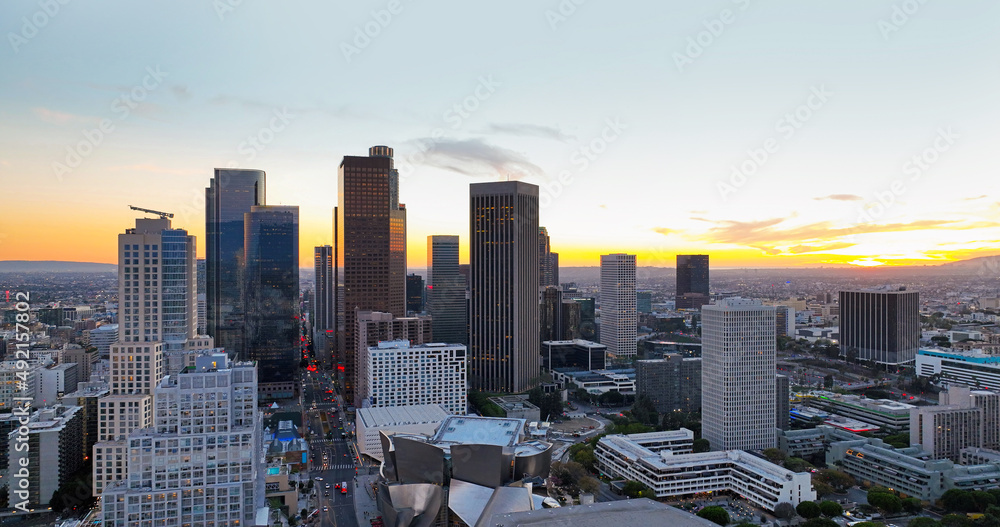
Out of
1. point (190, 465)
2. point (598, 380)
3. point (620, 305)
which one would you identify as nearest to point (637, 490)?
point (190, 465)

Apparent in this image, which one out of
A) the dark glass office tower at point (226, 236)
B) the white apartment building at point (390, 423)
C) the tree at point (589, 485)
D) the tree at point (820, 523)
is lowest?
the tree at point (589, 485)

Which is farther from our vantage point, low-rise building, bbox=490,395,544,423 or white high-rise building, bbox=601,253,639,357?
white high-rise building, bbox=601,253,639,357

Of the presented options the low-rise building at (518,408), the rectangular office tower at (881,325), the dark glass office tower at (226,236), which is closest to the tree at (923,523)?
the low-rise building at (518,408)

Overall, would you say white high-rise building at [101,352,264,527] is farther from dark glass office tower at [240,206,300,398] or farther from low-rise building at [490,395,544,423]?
dark glass office tower at [240,206,300,398]

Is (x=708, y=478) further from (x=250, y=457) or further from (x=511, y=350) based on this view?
(x=511, y=350)

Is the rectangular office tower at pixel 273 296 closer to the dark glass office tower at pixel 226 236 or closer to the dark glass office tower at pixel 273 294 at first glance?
the dark glass office tower at pixel 273 294

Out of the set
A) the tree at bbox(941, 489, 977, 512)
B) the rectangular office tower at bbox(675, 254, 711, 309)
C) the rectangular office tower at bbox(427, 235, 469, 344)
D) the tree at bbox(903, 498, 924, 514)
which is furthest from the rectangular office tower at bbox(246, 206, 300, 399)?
the rectangular office tower at bbox(675, 254, 711, 309)

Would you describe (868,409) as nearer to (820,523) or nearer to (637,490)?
(820,523)
